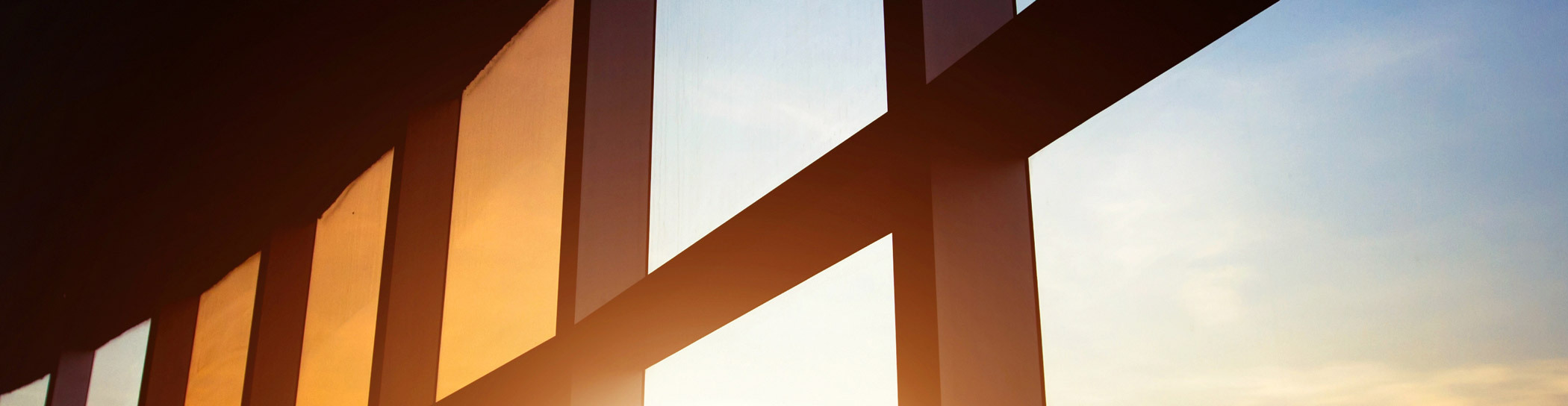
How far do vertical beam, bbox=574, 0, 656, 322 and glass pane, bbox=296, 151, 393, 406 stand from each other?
2.05 metres

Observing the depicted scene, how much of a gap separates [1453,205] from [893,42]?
109cm

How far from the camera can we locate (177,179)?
7.11 m

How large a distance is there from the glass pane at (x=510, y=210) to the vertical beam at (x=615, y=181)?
0.26 m

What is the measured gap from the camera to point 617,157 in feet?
11.9

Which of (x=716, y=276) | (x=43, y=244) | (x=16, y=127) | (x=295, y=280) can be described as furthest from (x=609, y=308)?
(x=43, y=244)

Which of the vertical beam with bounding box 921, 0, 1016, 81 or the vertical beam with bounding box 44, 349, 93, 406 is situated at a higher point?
the vertical beam with bounding box 44, 349, 93, 406

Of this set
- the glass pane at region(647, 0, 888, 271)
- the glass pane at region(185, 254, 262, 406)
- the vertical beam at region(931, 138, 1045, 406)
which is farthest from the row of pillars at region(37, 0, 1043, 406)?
the glass pane at region(185, 254, 262, 406)

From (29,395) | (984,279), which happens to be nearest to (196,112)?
(984,279)

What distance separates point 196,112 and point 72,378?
6347 mm

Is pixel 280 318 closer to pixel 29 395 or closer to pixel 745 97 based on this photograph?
pixel 745 97

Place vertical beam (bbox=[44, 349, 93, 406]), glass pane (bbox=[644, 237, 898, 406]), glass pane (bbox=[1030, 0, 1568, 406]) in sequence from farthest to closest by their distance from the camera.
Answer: vertical beam (bbox=[44, 349, 93, 406]) → glass pane (bbox=[644, 237, 898, 406]) → glass pane (bbox=[1030, 0, 1568, 406])

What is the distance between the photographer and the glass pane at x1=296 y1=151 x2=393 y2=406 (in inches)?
221

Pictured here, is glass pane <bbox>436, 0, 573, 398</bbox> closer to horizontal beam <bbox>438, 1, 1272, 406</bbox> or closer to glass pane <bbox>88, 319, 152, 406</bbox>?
horizontal beam <bbox>438, 1, 1272, 406</bbox>

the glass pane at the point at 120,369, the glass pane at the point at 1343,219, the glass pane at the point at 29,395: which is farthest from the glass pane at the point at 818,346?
the glass pane at the point at 29,395
